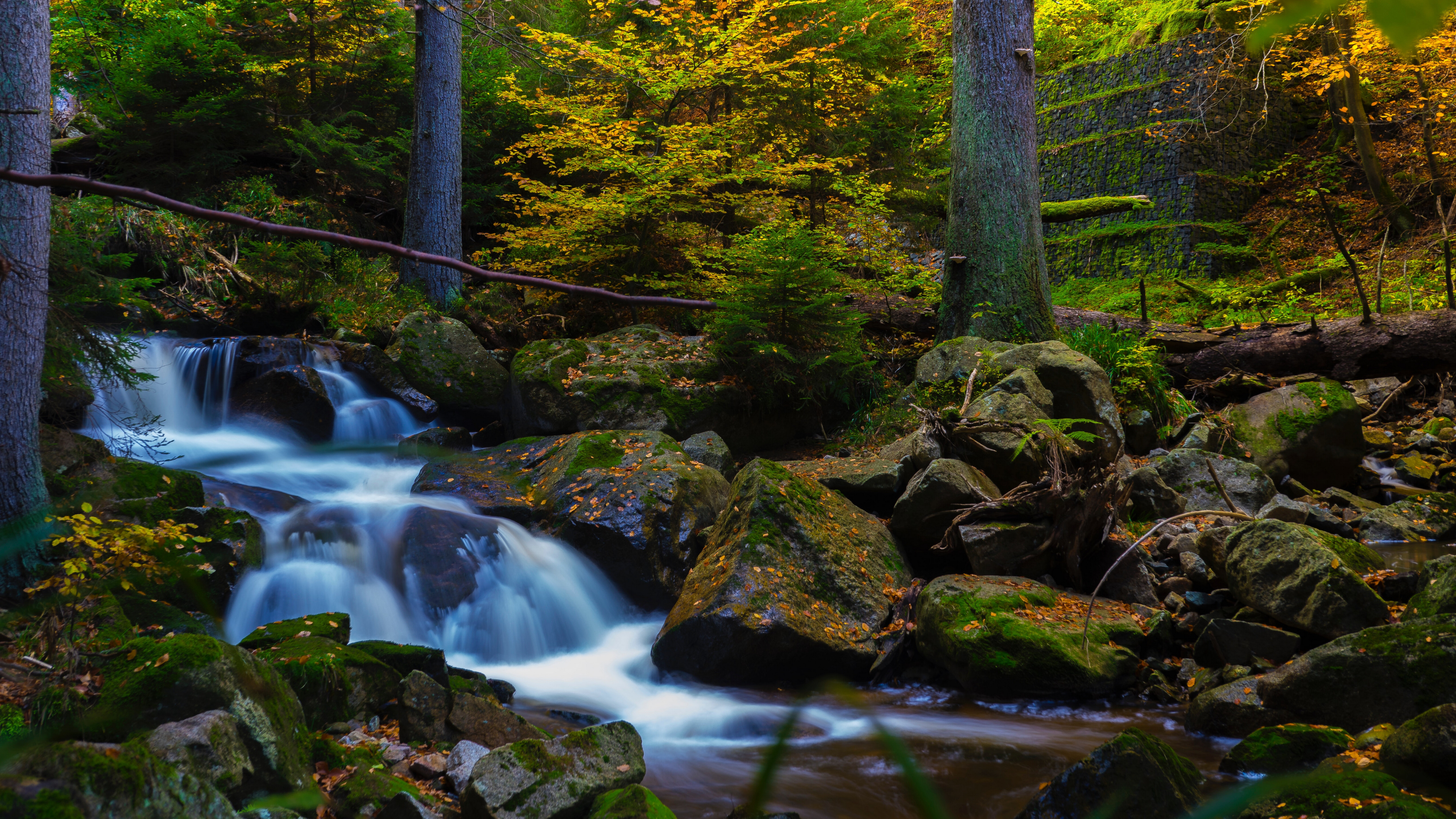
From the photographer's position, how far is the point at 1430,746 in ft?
10.2

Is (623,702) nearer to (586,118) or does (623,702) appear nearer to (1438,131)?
(586,118)

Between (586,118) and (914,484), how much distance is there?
22.8 ft

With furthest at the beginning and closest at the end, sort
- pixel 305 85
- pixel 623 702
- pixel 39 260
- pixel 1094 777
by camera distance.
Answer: pixel 305 85, pixel 623 702, pixel 39 260, pixel 1094 777

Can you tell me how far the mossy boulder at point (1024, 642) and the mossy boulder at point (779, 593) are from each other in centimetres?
51

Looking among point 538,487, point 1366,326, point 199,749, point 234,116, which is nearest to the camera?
point 199,749

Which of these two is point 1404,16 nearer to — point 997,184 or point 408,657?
point 408,657

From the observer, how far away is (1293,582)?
4.96 meters

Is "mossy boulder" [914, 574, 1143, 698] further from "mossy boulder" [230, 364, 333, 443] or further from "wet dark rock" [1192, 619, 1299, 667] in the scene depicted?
"mossy boulder" [230, 364, 333, 443]

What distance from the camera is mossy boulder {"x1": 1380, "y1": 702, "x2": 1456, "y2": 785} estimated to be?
3.06 m

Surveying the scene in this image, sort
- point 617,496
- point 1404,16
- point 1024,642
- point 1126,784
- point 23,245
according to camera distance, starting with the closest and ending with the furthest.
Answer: point 1404,16 < point 1126,784 < point 23,245 < point 1024,642 < point 617,496

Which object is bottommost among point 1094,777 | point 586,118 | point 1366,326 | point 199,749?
point 1094,777

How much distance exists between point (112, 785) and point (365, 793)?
1.08 metres

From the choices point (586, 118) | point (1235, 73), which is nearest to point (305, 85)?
point (586, 118)

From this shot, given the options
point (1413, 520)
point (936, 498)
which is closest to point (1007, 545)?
point (936, 498)
